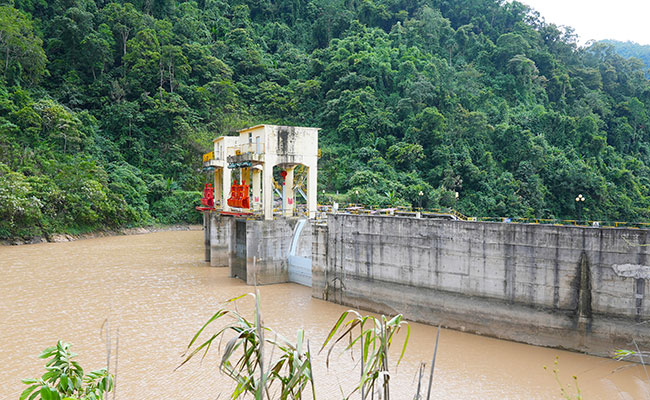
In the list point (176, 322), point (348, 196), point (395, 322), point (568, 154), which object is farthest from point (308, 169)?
point (568, 154)

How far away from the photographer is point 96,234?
3319 centimetres

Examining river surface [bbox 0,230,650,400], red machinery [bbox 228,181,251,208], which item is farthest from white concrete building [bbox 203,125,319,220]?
river surface [bbox 0,230,650,400]

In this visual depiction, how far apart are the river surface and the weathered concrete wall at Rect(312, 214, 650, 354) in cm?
58

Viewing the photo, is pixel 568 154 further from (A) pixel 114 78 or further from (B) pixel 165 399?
(A) pixel 114 78

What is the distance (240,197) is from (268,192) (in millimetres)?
2835

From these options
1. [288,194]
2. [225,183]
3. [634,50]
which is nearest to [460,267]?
[288,194]

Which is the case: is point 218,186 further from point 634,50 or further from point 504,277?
point 634,50

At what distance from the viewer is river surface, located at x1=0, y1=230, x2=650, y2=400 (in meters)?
9.24

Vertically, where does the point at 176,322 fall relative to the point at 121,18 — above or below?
below

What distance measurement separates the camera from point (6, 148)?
32.1 m

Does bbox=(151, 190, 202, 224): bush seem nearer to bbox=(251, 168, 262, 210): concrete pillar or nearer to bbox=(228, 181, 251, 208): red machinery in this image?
bbox=(228, 181, 251, 208): red machinery

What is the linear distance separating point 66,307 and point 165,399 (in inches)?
334

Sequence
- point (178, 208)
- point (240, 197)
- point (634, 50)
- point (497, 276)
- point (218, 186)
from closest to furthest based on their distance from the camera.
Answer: point (497, 276) → point (240, 197) → point (218, 186) → point (178, 208) → point (634, 50)

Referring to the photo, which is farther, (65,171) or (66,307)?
(65,171)
